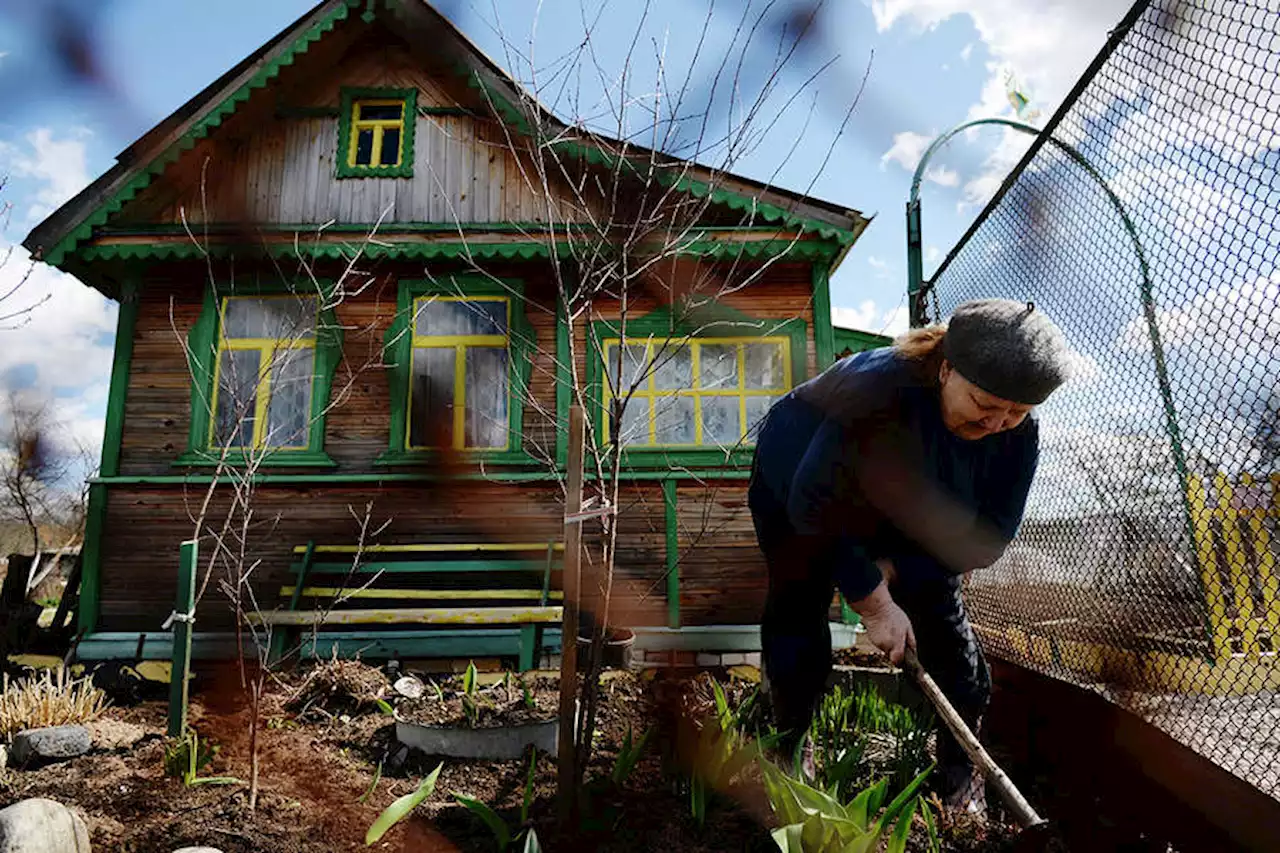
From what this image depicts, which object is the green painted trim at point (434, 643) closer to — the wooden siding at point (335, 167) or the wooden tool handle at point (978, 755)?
the wooden siding at point (335, 167)

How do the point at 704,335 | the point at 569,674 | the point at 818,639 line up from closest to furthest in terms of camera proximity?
1. the point at 569,674
2. the point at 818,639
3. the point at 704,335

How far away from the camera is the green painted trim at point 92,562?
19.6ft

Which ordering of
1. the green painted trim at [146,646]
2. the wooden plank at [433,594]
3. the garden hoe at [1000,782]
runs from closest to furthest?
the garden hoe at [1000,782]
the wooden plank at [433,594]
the green painted trim at [146,646]

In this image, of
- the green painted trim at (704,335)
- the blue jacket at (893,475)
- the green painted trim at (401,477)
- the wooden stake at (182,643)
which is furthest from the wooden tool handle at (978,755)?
the green painted trim at (704,335)

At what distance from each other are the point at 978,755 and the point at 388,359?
5539 millimetres

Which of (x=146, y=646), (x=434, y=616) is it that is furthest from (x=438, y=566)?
(x=146, y=646)

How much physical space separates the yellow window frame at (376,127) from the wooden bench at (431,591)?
11.3ft

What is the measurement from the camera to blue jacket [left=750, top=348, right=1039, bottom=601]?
86.9 inches

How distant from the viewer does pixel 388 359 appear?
639 cm

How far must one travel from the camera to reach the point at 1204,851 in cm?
186

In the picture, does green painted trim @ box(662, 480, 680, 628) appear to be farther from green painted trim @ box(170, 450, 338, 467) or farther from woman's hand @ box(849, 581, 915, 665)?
woman's hand @ box(849, 581, 915, 665)

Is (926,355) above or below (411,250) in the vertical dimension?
below

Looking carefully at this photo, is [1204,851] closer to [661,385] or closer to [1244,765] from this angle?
[1244,765]

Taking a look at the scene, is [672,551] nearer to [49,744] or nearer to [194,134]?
[49,744]
